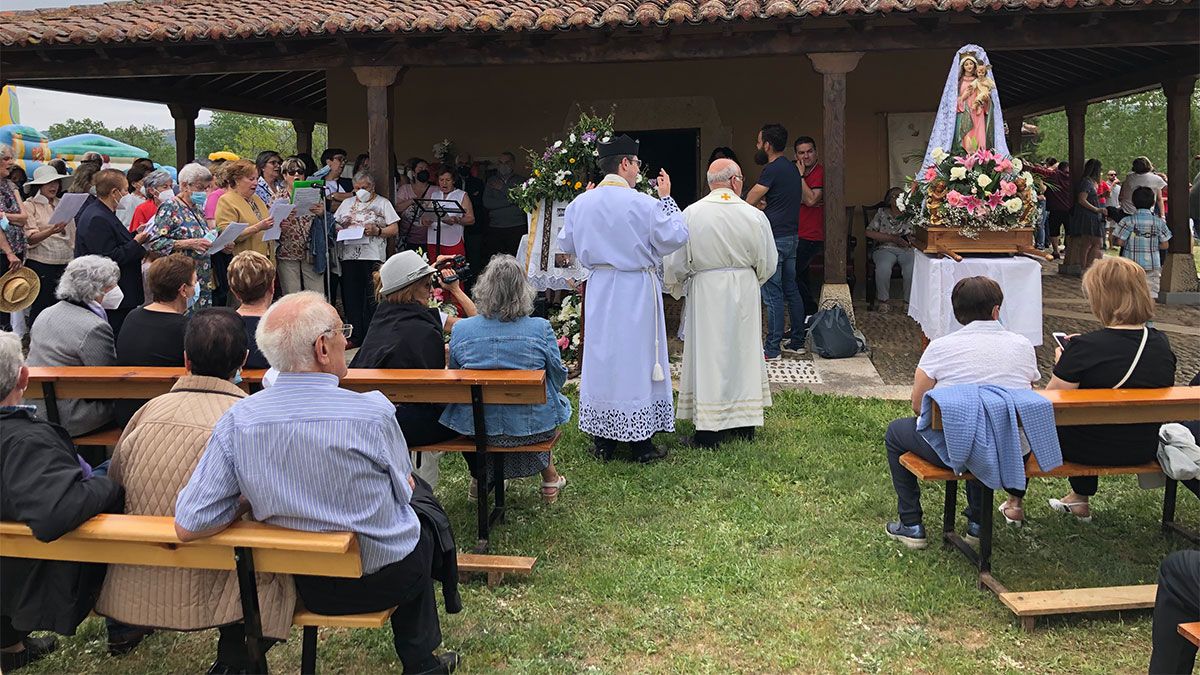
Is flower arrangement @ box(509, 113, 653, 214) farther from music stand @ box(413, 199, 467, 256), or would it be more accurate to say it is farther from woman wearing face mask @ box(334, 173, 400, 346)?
music stand @ box(413, 199, 467, 256)

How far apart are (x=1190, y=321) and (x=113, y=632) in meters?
10.5

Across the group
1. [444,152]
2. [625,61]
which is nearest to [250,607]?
[625,61]

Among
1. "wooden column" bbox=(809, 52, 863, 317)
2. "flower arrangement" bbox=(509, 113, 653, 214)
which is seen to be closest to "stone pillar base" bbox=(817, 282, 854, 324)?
"wooden column" bbox=(809, 52, 863, 317)

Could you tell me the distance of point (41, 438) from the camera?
2.63 m

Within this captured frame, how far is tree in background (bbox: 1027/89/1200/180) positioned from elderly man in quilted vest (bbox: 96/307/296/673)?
23.3 metres

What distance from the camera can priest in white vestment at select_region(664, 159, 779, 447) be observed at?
577cm

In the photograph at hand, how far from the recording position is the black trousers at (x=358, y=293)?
884 centimetres

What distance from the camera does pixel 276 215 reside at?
24.9 feet

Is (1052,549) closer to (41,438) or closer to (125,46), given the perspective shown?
(41,438)

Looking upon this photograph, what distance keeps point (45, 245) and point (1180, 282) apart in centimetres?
1194

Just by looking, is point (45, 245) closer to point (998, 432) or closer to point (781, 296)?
point (781, 296)

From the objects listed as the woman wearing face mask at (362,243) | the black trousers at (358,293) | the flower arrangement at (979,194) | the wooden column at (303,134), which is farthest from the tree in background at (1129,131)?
the black trousers at (358,293)

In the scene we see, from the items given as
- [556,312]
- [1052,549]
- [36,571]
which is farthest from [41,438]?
[556,312]

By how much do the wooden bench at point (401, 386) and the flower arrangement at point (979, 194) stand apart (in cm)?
432
